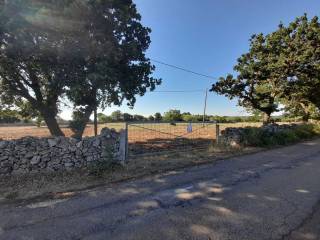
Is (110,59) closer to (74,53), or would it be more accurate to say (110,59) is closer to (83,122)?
(74,53)

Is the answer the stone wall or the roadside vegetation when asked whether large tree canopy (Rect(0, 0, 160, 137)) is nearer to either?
the stone wall

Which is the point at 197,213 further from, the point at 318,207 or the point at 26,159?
the point at 26,159

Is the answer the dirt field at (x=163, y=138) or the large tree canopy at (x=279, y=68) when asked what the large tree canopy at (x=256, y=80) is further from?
the dirt field at (x=163, y=138)

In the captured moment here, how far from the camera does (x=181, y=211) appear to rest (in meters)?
3.51

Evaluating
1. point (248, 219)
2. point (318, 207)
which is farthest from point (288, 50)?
point (248, 219)

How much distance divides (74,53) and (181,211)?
6934mm

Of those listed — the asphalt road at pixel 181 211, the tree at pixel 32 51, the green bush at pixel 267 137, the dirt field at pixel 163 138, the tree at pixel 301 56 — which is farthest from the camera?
the tree at pixel 301 56

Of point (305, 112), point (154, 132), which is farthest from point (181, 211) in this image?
point (305, 112)

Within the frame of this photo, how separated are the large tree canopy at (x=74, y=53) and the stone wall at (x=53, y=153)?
7.83 feet

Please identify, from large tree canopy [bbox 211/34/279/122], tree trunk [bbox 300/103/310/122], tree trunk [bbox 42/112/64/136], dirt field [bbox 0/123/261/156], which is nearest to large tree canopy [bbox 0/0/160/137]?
tree trunk [bbox 42/112/64/136]

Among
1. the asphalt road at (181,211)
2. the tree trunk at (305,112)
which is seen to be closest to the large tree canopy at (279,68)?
the tree trunk at (305,112)

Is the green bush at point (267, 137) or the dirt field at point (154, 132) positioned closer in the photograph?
the green bush at point (267, 137)

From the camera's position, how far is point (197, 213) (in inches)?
135

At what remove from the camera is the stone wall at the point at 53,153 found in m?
5.68
